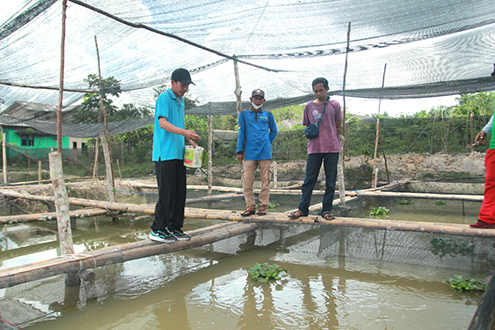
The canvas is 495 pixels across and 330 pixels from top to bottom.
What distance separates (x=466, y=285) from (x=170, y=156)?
2.41 metres

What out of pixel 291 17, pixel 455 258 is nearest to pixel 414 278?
pixel 455 258

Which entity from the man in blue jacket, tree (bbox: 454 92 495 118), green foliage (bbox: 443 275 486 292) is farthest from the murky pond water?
tree (bbox: 454 92 495 118)

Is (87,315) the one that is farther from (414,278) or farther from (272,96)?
(272,96)

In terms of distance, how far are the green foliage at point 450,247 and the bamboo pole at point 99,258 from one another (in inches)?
70.9

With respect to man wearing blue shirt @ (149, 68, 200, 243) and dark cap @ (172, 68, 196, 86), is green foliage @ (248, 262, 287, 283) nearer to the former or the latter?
man wearing blue shirt @ (149, 68, 200, 243)

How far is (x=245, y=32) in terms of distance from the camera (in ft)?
12.6

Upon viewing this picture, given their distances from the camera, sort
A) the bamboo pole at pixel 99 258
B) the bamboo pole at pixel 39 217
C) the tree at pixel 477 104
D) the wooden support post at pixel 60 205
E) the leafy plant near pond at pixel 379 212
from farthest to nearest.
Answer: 1. the tree at pixel 477 104
2. the leafy plant near pond at pixel 379 212
3. the bamboo pole at pixel 39 217
4. the wooden support post at pixel 60 205
5. the bamboo pole at pixel 99 258

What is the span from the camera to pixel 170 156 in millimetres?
2533

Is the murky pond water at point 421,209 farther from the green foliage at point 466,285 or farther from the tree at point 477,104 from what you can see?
the tree at point 477,104

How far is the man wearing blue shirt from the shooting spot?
253 centimetres

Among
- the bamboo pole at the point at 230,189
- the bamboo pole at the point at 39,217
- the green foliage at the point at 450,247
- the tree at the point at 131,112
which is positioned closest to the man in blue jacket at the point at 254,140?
the green foliage at the point at 450,247

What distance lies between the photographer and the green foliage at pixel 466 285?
7.68 ft

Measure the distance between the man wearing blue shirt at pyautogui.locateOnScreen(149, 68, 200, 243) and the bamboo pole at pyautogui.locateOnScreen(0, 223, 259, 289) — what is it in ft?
0.37

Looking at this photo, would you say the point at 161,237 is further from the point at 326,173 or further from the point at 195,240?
the point at 326,173
